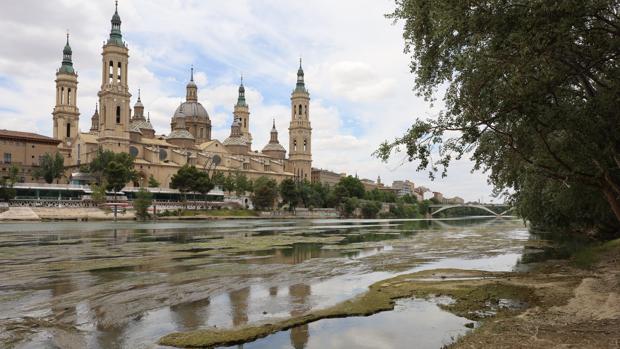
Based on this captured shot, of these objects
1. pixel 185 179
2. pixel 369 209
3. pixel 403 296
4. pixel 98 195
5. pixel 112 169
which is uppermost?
pixel 112 169

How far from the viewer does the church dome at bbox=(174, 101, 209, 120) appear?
176m

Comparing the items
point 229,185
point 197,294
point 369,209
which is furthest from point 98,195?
point 197,294

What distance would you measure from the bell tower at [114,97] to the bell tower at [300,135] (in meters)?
71.4

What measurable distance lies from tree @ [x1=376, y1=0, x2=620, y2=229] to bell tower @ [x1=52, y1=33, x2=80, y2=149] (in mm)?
148918

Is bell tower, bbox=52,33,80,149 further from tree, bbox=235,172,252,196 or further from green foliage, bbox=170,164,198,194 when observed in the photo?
tree, bbox=235,172,252,196

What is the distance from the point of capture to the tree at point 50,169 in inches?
4424

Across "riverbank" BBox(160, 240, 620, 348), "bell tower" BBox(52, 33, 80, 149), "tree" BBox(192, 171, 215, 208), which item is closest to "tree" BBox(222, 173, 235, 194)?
"tree" BBox(192, 171, 215, 208)

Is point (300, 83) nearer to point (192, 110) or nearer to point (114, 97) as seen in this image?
point (192, 110)

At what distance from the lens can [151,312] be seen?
15.2 meters

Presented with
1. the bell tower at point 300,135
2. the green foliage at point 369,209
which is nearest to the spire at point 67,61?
the bell tower at point 300,135

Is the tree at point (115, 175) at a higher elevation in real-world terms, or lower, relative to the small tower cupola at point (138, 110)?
lower

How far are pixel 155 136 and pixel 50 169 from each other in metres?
53.6

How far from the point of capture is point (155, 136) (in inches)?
6481

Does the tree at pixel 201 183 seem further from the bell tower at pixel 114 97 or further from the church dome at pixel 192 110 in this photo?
the church dome at pixel 192 110
